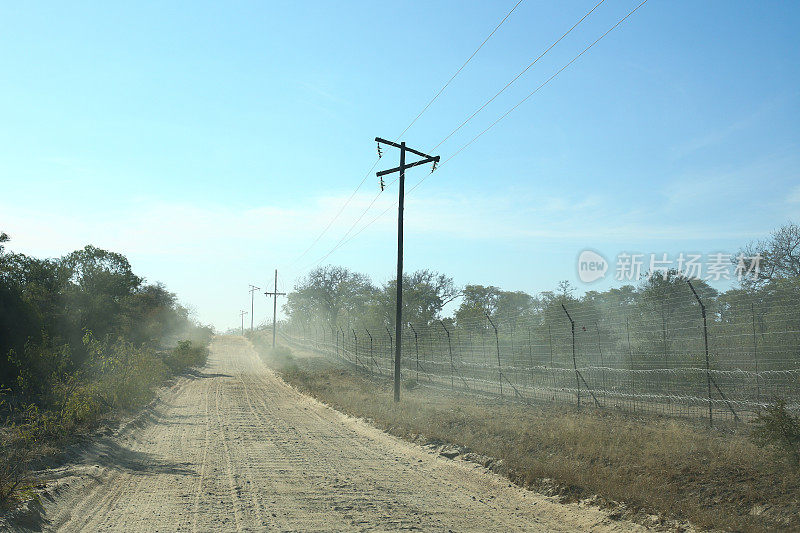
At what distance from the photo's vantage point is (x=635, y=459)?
8641mm

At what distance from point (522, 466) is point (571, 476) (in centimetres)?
112

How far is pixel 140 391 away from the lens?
1839cm

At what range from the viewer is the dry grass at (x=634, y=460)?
6516 millimetres

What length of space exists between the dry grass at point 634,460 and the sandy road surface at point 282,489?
1.96 feet

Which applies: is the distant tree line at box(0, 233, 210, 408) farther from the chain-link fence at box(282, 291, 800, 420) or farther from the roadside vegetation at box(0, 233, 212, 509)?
the chain-link fence at box(282, 291, 800, 420)

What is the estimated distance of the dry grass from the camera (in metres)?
6.52

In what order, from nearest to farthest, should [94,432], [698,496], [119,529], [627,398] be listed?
1. [119,529]
2. [698,496]
3. [94,432]
4. [627,398]

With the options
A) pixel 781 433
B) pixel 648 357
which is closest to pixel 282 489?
pixel 781 433

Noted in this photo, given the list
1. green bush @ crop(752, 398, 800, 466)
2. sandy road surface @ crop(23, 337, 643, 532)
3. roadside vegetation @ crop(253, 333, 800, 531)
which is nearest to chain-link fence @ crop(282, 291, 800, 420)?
roadside vegetation @ crop(253, 333, 800, 531)

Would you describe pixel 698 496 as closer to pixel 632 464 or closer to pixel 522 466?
pixel 632 464

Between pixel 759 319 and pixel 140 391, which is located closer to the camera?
pixel 759 319

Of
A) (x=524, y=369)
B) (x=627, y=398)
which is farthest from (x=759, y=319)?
(x=524, y=369)

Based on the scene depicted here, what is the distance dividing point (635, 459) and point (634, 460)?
0.09 ft

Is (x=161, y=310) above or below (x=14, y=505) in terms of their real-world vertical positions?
above
